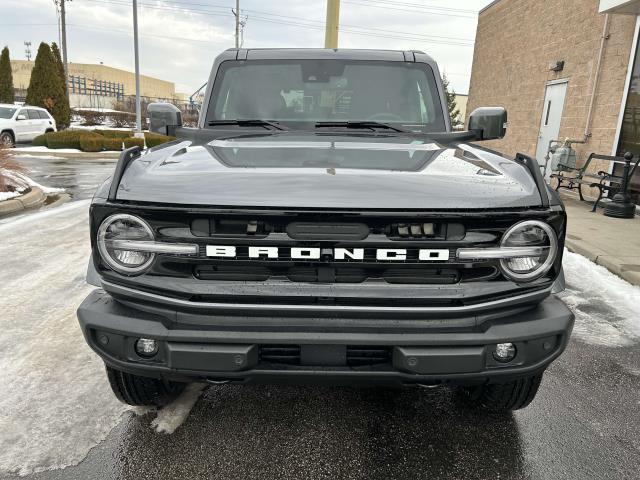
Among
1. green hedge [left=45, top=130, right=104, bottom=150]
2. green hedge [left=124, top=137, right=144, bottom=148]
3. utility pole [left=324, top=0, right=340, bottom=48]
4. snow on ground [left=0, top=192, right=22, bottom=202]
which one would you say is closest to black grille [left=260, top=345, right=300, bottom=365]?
snow on ground [left=0, top=192, right=22, bottom=202]

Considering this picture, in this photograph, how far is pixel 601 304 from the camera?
14.3 feet

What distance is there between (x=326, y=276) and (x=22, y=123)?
21586mm

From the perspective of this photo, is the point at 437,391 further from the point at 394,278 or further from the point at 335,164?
the point at 335,164

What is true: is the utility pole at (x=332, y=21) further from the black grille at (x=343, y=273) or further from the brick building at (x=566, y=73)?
the black grille at (x=343, y=273)

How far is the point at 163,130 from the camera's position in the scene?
3410 millimetres

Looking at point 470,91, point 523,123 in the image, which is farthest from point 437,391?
point 470,91

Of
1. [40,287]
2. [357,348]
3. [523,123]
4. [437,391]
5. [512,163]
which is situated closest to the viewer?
[357,348]

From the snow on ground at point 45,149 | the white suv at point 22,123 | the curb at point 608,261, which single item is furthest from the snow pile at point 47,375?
the white suv at point 22,123

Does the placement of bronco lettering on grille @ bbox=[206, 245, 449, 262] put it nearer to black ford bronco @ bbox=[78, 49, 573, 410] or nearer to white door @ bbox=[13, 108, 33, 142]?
black ford bronco @ bbox=[78, 49, 573, 410]

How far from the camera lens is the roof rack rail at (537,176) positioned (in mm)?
1935

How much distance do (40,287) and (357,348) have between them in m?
3.60

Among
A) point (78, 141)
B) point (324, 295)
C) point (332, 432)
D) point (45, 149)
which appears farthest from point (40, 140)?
point (324, 295)

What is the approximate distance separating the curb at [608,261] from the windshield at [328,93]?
307cm

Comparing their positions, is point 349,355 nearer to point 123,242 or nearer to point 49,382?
point 123,242
